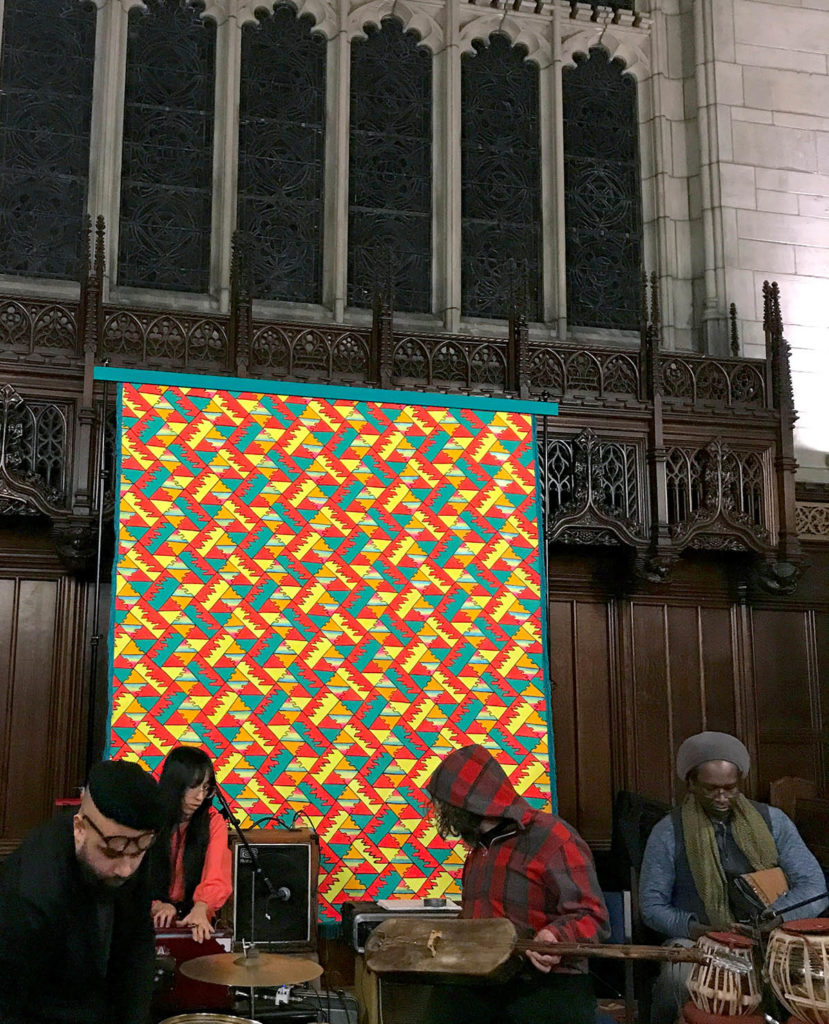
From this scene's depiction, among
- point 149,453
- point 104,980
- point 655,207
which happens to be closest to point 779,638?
point 655,207

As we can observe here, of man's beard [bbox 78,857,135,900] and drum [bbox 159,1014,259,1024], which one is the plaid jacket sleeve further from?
man's beard [bbox 78,857,135,900]

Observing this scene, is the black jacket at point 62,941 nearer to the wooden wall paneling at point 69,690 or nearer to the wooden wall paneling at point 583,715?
the wooden wall paneling at point 69,690

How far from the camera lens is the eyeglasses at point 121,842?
244 centimetres

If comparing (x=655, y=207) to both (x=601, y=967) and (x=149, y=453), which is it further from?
(x=601, y=967)

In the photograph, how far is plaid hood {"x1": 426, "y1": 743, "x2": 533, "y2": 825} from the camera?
3.44m

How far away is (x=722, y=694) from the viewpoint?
7863 millimetres

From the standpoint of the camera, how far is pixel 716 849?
14.6 ft

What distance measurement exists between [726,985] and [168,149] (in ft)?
22.7

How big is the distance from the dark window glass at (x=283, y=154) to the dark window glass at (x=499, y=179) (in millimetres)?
1150

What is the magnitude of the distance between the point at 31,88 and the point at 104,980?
23.8 feet

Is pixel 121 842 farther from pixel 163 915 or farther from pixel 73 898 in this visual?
pixel 163 915

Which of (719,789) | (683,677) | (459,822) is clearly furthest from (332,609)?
(459,822)

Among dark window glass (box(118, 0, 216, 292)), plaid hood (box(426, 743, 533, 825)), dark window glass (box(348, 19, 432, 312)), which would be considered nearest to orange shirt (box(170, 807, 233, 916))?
plaid hood (box(426, 743, 533, 825))

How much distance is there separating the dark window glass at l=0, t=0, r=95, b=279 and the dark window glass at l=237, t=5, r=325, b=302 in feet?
3.75
